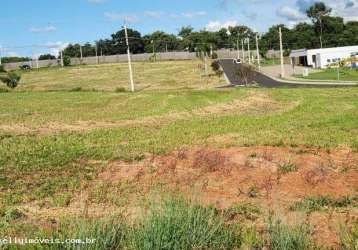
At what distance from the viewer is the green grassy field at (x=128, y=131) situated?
10.7 metres

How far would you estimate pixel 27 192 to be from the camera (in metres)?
10.7

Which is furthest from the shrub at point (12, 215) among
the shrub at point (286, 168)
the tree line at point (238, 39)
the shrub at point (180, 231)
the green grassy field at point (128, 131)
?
the tree line at point (238, 39)

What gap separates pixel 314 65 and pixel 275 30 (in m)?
57.2

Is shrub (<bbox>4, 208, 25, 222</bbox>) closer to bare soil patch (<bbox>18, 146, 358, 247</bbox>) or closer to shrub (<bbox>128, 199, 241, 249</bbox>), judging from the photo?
bare soil patch (<bbox>18, 146, 358, 247</bbox>)

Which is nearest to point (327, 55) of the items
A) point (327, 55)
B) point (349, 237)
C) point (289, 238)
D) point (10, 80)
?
point (327, 55)

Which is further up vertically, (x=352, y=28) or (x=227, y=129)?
(x=352, y=28)

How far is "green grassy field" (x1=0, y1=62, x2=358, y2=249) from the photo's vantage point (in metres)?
10.7

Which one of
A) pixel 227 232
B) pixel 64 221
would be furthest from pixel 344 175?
pixel 64 221

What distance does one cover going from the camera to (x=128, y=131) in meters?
19.9

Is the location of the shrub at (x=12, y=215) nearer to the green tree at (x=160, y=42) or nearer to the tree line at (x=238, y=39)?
the tree line at (x=238, y=39)

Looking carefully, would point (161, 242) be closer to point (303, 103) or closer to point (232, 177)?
point (232, 177)

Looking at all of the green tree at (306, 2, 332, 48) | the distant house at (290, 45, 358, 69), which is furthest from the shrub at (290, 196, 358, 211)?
the green tree at (306, 2, 332, 48)

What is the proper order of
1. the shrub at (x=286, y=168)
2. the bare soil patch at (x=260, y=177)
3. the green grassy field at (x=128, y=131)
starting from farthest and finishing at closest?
the shrub at (x=286, y=168) → the green grassy field at (x=128, y=131) → the bare soil patch at (x=260, y=177)

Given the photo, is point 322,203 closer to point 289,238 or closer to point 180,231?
point 289,238
